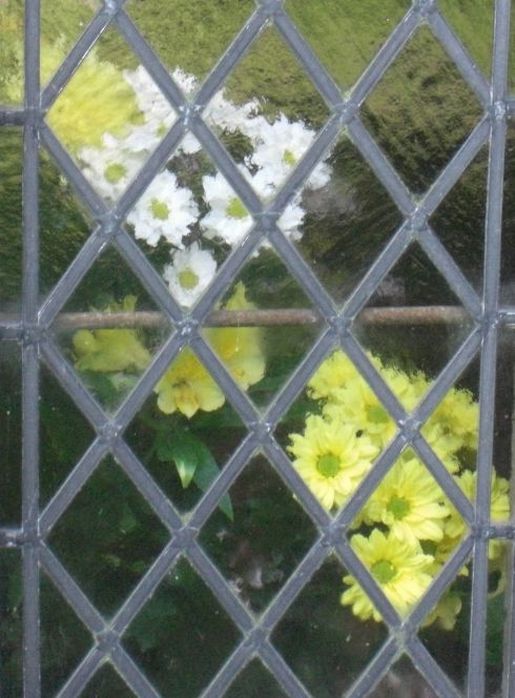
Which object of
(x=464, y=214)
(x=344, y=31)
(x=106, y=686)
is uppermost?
(x=344, y=31)

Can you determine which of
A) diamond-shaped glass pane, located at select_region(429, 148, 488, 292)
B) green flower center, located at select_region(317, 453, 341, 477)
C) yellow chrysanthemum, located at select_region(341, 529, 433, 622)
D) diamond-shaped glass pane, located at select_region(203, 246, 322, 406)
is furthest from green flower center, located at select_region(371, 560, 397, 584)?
diamond-shaped glass pane, located at select_region(429, 148, 488, 292)

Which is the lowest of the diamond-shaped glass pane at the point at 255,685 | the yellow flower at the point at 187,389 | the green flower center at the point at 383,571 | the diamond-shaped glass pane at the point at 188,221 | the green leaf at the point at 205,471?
the diamond-shaped glass pane at the point at 255,685

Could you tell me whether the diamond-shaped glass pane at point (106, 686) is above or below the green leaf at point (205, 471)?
below

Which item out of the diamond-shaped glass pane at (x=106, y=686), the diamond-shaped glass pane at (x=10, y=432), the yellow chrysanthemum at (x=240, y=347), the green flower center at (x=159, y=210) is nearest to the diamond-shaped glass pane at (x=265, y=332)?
the yellow chrysanthemum at (x=240, y=347)

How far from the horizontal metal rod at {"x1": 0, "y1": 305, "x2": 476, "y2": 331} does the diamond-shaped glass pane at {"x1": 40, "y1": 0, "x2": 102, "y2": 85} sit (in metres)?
0.24

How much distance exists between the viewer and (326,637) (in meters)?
1.34

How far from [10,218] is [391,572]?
0.55 metres

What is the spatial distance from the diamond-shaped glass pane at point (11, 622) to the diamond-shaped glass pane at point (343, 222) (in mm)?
441

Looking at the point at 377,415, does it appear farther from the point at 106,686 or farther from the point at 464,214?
the point at 106,686

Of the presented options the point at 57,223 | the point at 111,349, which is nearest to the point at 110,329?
the point at 111,349

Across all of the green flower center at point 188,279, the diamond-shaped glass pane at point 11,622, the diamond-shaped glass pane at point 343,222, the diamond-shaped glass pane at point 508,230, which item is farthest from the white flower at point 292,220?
the diamond-shaped glass pane at point 11,622

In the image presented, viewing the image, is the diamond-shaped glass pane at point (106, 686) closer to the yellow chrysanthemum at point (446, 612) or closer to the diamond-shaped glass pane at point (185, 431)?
the diamond-shaped glass pane at point (185, 431)

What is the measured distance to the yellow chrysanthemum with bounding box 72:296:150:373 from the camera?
129 cm

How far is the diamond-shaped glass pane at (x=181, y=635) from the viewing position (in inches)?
51.9
